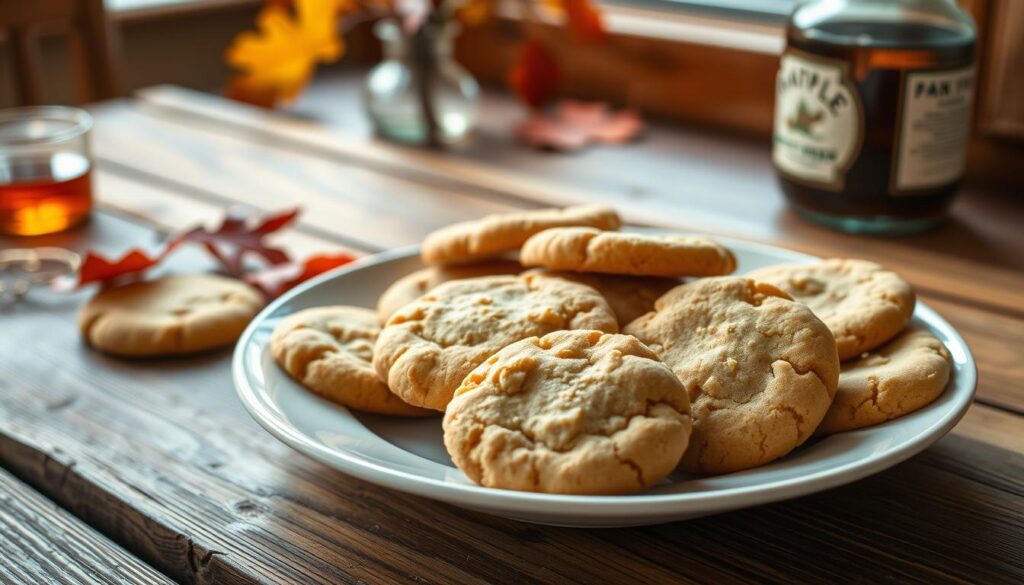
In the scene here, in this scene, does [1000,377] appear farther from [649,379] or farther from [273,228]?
[273,228]

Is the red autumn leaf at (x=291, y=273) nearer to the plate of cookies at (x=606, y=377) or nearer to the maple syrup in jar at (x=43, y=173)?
the plate of cookies at (x=606, y=377)

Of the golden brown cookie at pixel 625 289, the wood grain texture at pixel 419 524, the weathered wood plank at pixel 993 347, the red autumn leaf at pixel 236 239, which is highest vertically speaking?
the golden brown cookie at pixel 625 289

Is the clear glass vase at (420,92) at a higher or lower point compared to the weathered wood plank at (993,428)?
higher

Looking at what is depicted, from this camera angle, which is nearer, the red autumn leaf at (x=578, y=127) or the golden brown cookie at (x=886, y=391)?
the golden brown cookie at (x=886, y=391)

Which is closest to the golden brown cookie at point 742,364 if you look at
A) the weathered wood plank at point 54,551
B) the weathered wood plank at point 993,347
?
the weathered wood plank at point 993,347

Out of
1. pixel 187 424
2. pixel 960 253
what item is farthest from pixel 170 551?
pixel 960 253

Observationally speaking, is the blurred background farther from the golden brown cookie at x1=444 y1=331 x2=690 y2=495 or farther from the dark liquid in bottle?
the golden brown cookie at x1=444 y1=331 x2=690 y2=495

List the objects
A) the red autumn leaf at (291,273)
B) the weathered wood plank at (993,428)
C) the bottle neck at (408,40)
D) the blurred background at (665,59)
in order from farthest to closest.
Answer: the bottle neck at (408,40), the blurred background at (665,59), the red autumn leaf at (291,273), the weathered wood plank at (993,428)
